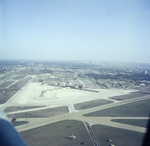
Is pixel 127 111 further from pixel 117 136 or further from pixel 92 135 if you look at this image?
pixel 92 135

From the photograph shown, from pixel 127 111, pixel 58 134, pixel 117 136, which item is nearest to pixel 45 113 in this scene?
pixel 58 134

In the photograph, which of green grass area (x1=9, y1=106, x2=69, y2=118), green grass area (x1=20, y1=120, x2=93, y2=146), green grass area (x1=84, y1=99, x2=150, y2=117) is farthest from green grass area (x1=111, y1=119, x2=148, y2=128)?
green grass area (x1=9, y1=106, x2=69, y2=118)

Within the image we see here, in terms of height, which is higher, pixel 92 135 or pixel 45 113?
pixel 45 113

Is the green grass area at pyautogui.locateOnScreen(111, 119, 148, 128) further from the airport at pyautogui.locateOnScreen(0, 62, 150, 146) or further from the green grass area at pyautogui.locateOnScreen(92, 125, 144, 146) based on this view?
the green grass area at pyautogui.locateOnScreen(92, 125, 144, 146)

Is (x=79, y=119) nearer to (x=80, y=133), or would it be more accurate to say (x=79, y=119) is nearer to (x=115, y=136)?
(x=80, y=133)

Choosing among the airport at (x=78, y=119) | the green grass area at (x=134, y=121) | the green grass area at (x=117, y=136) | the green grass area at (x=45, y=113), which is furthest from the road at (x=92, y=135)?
the green grass area at (x=45, y=113)

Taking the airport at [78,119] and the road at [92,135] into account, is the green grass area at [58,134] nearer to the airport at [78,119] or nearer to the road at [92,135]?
the airport at [78,119]

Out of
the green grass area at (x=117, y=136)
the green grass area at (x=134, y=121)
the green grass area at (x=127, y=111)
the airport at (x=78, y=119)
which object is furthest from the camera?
the green grass area at (x=127, y=111)
